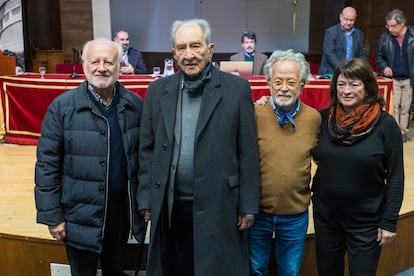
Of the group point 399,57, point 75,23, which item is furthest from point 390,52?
point 75,23

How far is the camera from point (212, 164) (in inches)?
65.7

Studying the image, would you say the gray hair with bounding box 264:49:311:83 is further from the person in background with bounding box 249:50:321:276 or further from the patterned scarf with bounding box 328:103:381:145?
the patterned scarf with bounding box 328:103:381:145

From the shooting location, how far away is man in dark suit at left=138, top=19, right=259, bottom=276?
1.67 meters

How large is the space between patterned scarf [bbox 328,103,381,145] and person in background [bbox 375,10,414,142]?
3582 mm

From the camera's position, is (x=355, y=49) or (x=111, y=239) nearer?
(x=111, y=239)

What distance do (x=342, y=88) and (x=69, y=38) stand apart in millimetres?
7220

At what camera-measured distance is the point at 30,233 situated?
8.48 feet

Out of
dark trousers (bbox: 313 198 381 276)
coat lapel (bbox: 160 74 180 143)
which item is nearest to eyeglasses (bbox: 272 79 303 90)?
coat lapel (bbox: 160 74 180 143)

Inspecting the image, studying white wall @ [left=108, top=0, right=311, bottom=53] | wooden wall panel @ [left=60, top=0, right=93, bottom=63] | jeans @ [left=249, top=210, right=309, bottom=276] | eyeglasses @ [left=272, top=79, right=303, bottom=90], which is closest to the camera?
eyeglasses @ [left=272, top=79, right=303, bottom=90]

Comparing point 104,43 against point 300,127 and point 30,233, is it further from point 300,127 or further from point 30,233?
point 30,233

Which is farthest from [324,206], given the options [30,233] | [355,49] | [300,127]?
[355,49]

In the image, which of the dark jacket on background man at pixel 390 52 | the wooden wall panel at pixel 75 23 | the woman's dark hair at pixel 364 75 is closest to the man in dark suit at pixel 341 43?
the dark jacket on background man at pixel 390 52

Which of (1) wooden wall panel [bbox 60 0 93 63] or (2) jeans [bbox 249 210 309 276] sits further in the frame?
(1) wooden wall panel [bbox 60 0 93 63]

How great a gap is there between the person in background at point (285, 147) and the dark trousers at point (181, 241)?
0.97ft
